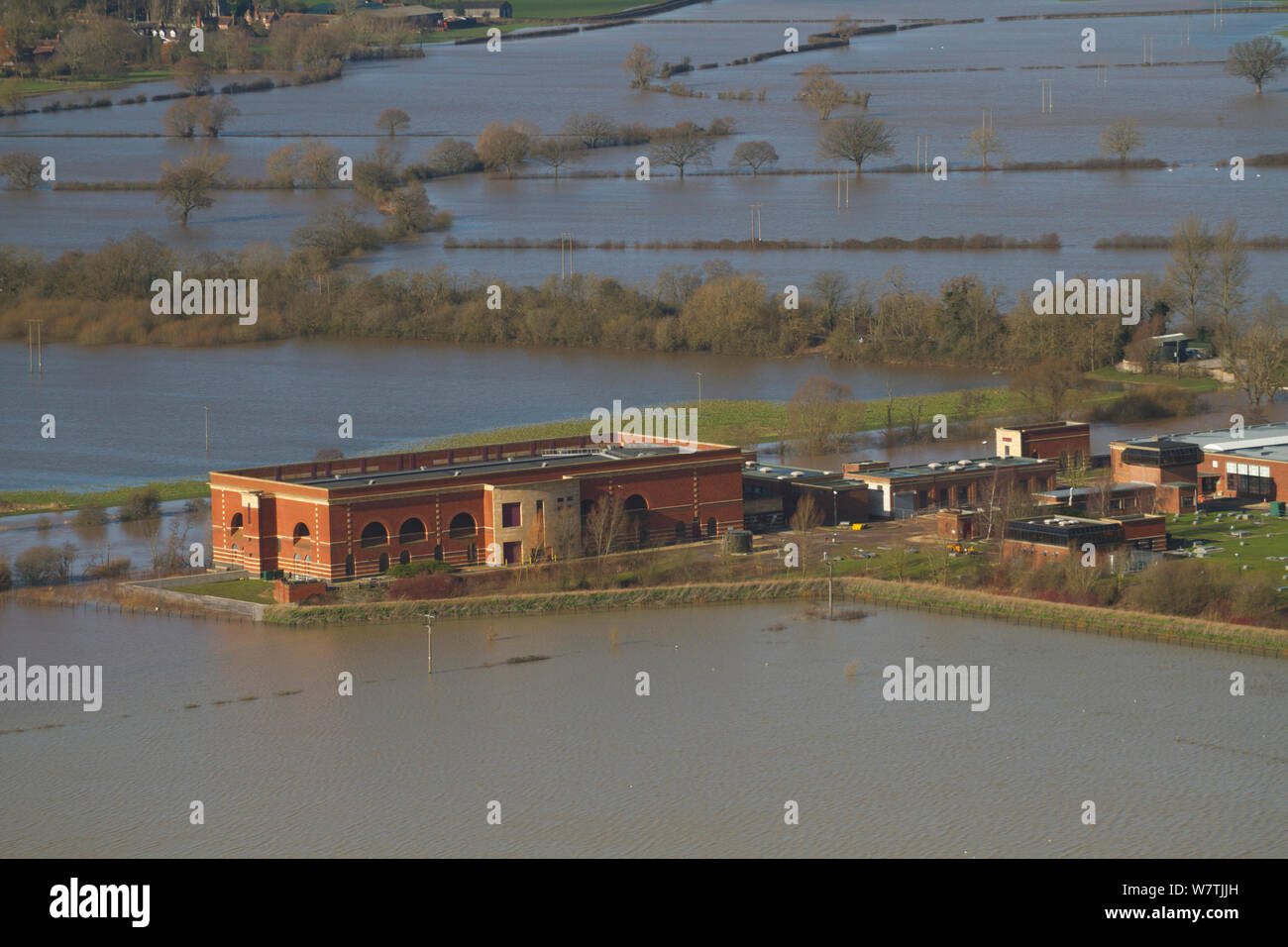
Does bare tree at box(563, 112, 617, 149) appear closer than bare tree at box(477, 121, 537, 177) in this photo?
No

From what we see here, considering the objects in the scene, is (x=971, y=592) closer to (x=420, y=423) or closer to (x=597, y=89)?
(x=420, y=423)

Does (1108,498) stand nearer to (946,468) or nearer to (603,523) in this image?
(946,468)

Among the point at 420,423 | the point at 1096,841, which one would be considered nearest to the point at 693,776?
the point at 1096,841

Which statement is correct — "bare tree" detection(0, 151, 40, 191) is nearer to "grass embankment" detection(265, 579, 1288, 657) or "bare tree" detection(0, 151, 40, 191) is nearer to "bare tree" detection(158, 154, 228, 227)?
"bare tree" detection(158, 154, 228, 227)

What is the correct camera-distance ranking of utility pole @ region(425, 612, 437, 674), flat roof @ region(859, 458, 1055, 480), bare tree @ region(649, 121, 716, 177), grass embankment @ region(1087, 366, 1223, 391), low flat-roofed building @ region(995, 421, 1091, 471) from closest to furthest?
utility pole @ region(425, 612, 437, 674) < flat roof @ region(859, 458, 1055, 480) < low flat-roofed building @ region(995, 421, 1091, 471) < grass embankment @ region(1087, 366, 1223, 391) < bare tree @ region(649, 121, 716, 177)

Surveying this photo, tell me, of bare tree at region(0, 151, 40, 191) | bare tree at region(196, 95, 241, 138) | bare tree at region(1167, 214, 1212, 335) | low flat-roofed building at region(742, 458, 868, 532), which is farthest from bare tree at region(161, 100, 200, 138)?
low flat-roofed building at region(742, 458, 868, 532)

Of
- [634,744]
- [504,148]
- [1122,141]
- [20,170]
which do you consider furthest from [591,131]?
[634,744]

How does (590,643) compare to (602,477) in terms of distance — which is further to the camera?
(602,477)

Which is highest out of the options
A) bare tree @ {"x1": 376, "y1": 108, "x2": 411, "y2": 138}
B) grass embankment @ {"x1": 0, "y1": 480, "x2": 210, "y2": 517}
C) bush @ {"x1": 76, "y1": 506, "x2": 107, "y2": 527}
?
bare tree @ {"x1": 376, "y1": 108, "x2": 411, "y2": 138}
